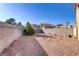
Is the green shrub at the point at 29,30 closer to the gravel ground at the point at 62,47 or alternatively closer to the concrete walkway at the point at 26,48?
the concrete walkway at the point at 26,48

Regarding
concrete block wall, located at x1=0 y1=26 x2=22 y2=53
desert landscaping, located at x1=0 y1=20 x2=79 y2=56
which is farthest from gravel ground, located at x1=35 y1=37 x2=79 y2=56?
concrete block wall, located at x1=0 y1=26 x2=22 y2=53

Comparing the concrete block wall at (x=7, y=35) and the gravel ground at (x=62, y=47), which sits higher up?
the concrete block wall at (x=7, y=35)

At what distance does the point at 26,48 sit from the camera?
201 cm

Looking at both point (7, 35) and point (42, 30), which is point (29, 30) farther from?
point (7, 35)

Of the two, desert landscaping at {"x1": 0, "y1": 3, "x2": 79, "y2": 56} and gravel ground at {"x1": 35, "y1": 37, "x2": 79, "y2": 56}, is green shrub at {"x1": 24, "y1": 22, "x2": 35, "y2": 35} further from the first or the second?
gravel ground at {"x1": 35, "y1": 37, "x2": 79, "y2": 56}

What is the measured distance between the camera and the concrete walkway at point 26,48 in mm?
1983

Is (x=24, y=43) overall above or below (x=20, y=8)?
below

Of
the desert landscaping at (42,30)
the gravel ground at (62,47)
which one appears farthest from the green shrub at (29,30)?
the gravel ground at (62,47)

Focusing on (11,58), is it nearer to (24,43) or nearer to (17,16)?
(24,43)

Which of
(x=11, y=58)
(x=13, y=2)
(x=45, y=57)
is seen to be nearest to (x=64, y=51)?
(x=45, y=57)

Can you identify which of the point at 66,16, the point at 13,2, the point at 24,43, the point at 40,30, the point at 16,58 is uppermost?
the point at 13,2

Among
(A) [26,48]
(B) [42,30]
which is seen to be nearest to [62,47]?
(B) [42,30]

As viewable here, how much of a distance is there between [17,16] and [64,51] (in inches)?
28.0

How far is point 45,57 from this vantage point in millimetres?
1998
